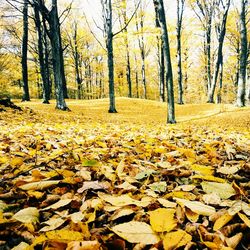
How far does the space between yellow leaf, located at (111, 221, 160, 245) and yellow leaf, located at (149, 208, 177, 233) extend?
0.09 ft

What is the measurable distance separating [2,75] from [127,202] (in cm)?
3054

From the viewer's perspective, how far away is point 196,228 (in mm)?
946

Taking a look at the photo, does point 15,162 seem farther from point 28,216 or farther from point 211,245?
point 211,245

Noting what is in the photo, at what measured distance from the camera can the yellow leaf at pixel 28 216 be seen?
1.03 metres

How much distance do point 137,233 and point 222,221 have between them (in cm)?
33

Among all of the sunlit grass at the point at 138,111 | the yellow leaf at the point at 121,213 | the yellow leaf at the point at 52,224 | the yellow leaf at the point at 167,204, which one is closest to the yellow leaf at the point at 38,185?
the yellow leaf at the point at 52,224

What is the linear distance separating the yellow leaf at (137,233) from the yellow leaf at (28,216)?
36cm

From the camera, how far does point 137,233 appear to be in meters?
0.88

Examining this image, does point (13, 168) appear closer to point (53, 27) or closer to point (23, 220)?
point (23, 220)

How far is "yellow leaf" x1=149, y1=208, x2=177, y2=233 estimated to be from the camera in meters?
0.91

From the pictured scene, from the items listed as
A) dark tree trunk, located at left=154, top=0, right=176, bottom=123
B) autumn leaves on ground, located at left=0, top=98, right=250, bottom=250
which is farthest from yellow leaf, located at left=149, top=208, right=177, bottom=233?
dark tree trunk, located at left=154, top=0, right=176, bottom=123

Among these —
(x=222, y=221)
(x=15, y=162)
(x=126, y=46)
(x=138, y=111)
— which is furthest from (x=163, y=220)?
(x=126, y=46)

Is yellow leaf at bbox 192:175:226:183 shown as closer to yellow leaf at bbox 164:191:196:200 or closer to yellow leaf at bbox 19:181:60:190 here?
yellow leaf at bbox 164:191:196:200

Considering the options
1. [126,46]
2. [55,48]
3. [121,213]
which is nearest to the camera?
[121,213]
